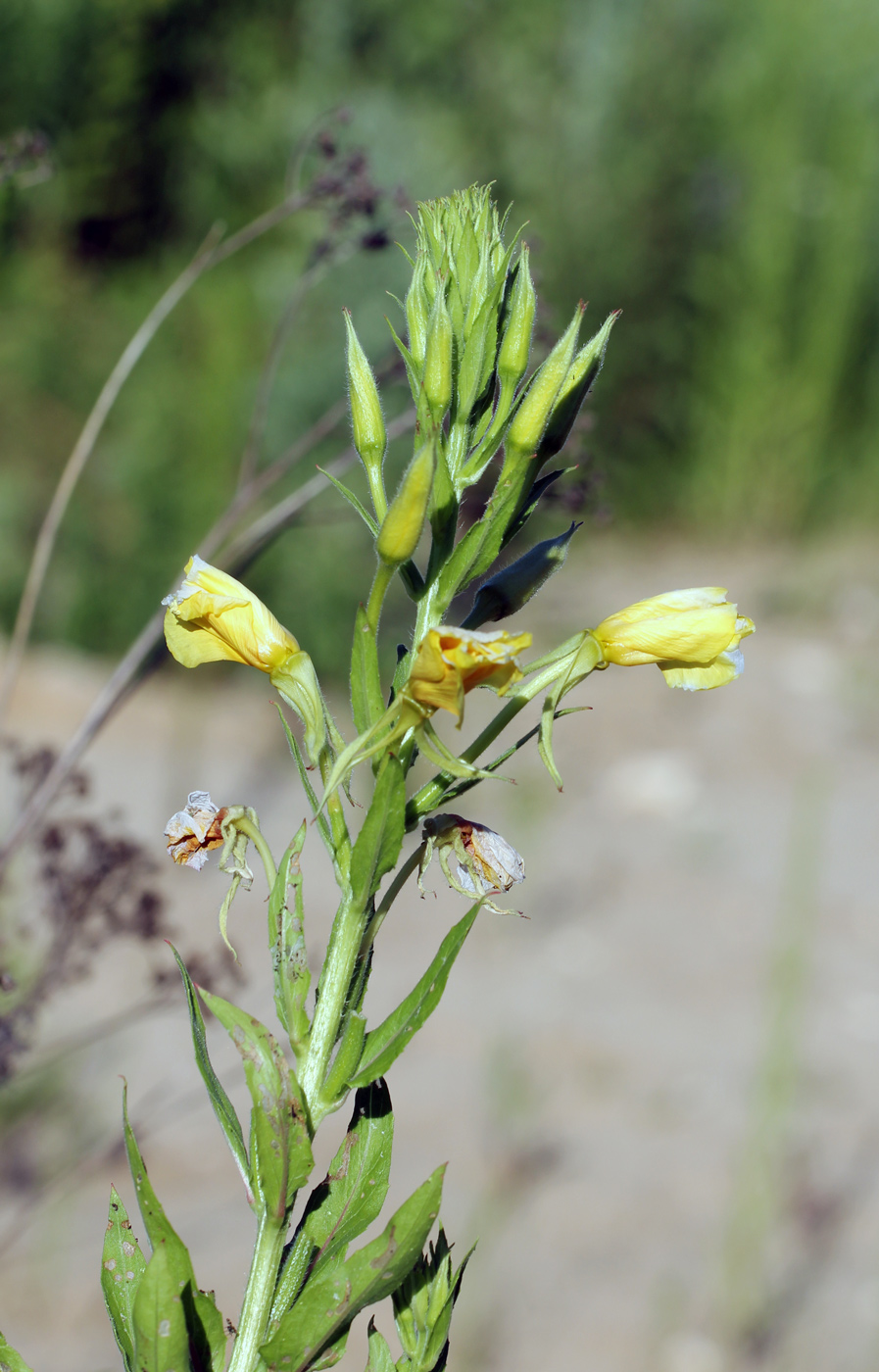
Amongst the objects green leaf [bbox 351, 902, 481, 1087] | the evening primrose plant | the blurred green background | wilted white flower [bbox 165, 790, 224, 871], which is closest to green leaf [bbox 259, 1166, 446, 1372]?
the evening primrose plant

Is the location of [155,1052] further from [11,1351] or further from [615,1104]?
[11,1351]

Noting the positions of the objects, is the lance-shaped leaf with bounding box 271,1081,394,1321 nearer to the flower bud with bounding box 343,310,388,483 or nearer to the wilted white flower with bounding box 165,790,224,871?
the wilted white flower with bounding box 165,790,224,871

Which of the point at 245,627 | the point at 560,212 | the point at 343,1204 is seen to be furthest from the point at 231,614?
the point at 560,212

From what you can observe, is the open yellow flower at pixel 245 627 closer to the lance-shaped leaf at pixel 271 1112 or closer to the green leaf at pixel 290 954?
the green leaf at pixel 290 954

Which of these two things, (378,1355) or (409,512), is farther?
(378,1355)

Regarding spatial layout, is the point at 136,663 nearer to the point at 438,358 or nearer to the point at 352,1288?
the point at 438,358
